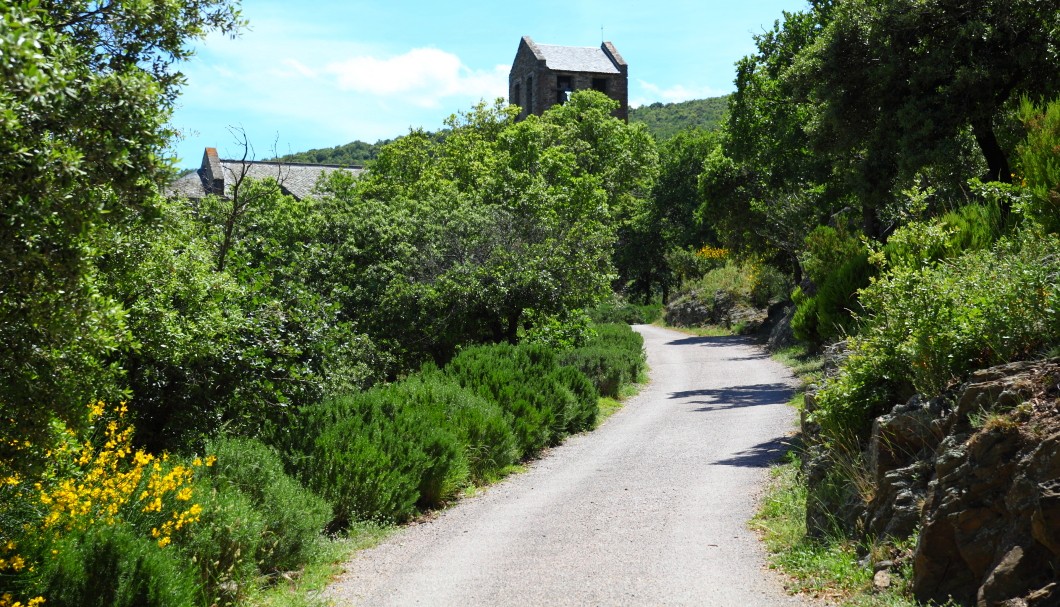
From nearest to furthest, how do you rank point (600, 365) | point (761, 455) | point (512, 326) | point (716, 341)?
1. point (761, 455)
2. point (600, 365)
3. point (512, 326)
4. point (716, 341)

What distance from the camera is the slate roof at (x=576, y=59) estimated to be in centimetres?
6093

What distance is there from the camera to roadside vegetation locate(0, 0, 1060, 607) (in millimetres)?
4660

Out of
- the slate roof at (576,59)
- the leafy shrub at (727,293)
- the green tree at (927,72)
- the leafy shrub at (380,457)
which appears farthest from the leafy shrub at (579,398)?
the slate roof at (576,59)

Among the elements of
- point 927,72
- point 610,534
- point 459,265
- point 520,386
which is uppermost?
point 927,72

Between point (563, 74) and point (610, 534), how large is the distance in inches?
2187

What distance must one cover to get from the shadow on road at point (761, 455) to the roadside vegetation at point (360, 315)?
26.5 inches

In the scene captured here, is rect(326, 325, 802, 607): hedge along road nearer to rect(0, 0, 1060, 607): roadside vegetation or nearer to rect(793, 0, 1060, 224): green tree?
rect(0, 0, 1060, 607): roadside vegetation

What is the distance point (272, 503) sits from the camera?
25.3ft

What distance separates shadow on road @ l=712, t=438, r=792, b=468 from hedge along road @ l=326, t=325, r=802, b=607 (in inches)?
1.1

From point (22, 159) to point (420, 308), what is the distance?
50.9 ft

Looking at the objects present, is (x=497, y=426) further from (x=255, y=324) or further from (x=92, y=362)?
(x=92, y=362)

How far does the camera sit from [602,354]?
19.3 meters

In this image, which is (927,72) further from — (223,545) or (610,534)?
(223,545)

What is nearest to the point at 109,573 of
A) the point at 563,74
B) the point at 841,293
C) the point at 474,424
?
the point at 474,424
